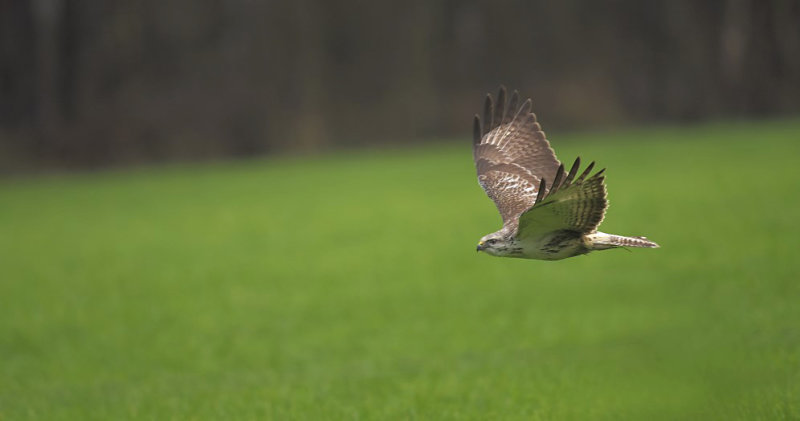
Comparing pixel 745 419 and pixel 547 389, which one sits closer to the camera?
pixel 745 419

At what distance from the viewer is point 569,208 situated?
4.73 m

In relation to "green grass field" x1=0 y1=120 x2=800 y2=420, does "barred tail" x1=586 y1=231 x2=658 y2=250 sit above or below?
above

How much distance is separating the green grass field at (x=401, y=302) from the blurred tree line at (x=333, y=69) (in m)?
5.26

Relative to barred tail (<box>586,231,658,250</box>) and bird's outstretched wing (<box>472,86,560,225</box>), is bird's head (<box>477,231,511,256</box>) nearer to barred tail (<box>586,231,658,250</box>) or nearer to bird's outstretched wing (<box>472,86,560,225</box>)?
barred tail (<box>586,231,658,250</box>)

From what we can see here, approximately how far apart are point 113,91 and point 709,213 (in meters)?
19.1

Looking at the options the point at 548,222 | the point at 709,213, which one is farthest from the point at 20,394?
the point at 709,213

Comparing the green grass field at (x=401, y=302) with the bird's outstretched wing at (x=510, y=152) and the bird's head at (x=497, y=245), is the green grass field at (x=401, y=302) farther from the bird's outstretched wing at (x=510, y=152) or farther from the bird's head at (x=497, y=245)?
the bird's head at (x=497, y=245)

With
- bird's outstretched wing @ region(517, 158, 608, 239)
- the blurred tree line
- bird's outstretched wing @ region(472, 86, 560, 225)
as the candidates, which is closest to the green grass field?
bird's outstretched wing @ region(472, 86, 560, 225)

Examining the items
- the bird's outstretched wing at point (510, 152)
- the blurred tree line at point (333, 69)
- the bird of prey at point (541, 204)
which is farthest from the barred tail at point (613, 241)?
the blurred tree line at point (333, 69)

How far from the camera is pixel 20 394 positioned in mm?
8727

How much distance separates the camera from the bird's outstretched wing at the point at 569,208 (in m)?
4.59

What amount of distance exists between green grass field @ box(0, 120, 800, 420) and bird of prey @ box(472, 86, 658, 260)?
1.56 metres

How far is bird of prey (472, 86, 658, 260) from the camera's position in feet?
15.2

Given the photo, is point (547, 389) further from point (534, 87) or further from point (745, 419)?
point (534, 87)
